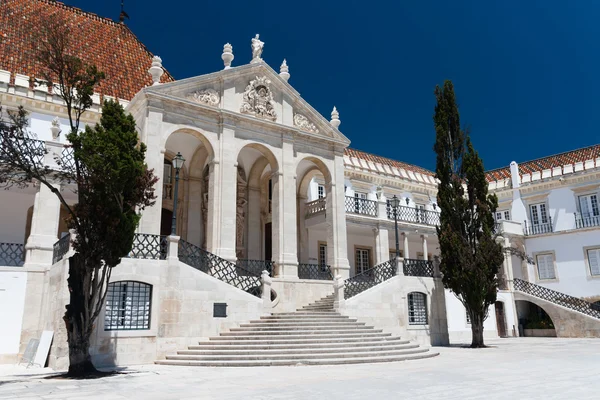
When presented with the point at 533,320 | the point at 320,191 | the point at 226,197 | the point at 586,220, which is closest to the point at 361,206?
the point at 320,191

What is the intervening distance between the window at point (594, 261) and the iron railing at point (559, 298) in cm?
196

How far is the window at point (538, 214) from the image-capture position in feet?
101

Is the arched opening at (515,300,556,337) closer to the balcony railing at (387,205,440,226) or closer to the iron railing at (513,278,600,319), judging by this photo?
the iron railing at (513,278,600,319)

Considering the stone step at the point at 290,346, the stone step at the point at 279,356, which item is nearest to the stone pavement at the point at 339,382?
the stone step at the point at 279,356

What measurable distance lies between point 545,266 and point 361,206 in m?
13.4

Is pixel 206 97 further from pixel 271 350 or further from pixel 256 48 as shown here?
pixel 271 350

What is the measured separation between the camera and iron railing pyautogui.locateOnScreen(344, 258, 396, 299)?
17.8m

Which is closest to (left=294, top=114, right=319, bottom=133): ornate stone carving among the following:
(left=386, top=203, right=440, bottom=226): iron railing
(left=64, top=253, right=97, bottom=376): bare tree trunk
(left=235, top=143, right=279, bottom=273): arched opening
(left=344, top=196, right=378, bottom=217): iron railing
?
(left=235, top=143, right=279, bottom=273): arched opening

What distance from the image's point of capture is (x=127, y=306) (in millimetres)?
13117

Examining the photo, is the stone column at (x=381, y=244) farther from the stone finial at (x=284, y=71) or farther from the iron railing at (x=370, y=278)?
the stone finial at (x=284, y=71)

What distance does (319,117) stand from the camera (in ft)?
70.0

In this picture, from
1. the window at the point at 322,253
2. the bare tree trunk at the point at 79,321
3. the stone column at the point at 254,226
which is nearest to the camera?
the bare tree trunk at the point at 79,321

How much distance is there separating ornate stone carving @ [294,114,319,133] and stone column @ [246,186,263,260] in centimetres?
371

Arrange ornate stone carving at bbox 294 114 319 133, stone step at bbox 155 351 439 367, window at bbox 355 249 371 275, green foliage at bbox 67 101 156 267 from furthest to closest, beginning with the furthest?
window at bbox 355 249 371 275 < ornate stone carving at bbox 294 114 319 133 < stone step at bbox 155 351 439 367 < green foliage at bbox 67 101 156 267
